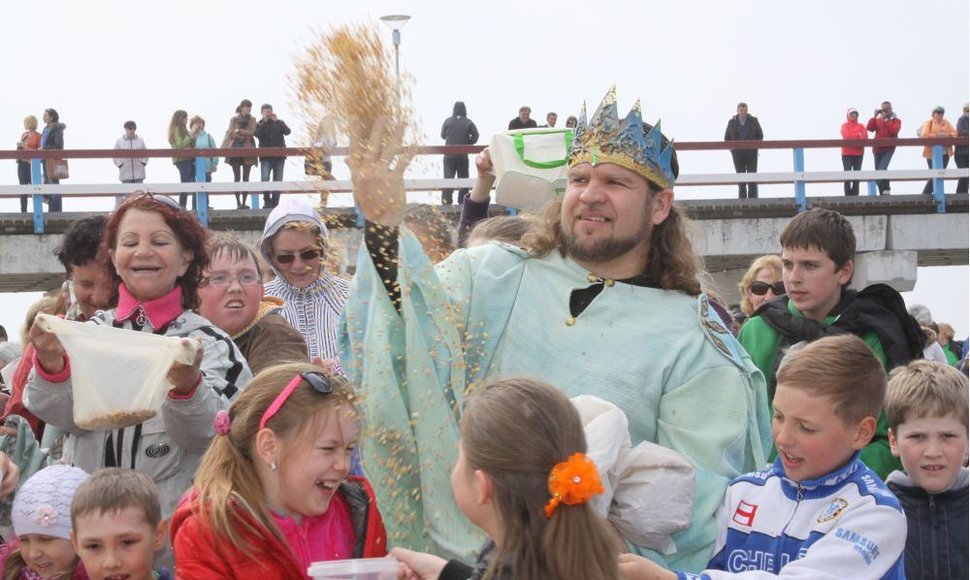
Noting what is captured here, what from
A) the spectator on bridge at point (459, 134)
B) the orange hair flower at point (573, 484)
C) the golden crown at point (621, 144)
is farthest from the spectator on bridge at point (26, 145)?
the orange hair flower at point (573, 484)

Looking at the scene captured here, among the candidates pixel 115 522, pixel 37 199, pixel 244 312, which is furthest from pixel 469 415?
pixel 37 199

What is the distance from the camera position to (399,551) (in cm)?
296

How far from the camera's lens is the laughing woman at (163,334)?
3760 millimetres

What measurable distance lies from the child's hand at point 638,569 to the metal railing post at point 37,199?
42.2 ft

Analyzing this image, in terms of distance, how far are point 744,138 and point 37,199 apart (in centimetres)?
Answer: 810

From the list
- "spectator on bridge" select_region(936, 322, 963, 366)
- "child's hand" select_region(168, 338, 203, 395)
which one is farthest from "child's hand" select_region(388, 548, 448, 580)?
"spectator on bridge" select_region(936, 322, 963, 366)

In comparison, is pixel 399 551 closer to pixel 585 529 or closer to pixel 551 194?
pixel 585 529

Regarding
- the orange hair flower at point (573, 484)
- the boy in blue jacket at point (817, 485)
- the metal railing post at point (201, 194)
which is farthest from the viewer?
the metal railing post at point (201, 194)

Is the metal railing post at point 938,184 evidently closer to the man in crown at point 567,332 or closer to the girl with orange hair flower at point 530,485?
the man in crown at point 567,332

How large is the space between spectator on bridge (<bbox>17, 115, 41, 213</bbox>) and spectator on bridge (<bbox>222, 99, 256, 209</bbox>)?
237 cm

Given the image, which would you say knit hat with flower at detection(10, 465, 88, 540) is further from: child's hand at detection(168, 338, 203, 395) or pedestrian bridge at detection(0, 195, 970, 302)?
pedestrian bridge at detection(0, 195, 970, 302)

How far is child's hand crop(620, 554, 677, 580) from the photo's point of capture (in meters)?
2.89

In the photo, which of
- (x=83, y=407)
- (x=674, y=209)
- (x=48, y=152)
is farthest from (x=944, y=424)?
(x=48, y=152)

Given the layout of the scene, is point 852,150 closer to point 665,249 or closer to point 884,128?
point 884,128
